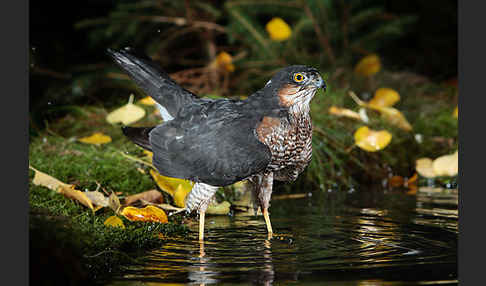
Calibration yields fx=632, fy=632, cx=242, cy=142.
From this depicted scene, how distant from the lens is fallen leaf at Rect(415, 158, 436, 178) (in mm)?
6031

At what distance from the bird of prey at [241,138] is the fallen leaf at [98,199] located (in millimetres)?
475

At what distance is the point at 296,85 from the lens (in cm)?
406

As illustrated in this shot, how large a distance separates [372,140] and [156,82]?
2.18 m

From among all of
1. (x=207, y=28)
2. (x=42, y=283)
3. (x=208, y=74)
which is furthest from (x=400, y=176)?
(x=42, y=283)

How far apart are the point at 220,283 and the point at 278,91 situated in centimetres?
159

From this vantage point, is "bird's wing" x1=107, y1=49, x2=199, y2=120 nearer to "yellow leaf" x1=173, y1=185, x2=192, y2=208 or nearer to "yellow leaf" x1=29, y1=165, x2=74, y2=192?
"yellow leaf" x1=173, y1=185, x2=192, y2=208

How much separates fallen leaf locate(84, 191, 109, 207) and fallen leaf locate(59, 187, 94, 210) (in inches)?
2.7

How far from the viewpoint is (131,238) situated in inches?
149

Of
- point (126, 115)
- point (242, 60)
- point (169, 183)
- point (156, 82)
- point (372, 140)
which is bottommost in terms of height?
point (169, 183)

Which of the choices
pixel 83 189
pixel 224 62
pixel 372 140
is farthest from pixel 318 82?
pixel 224 62

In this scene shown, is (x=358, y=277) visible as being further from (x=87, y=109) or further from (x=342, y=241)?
(x=87, y=109)

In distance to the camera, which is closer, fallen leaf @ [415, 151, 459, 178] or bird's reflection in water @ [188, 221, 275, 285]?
bird's reflection in water @ [188, 221, 275, 285]

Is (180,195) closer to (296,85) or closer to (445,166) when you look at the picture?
(296,85)

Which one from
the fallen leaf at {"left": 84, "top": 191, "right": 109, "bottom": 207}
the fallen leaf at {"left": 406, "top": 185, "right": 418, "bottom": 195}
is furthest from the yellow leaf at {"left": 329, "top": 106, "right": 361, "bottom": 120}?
the fallen leaf at {"left": 84, "top": 191, "right": 109, "bottom": 207}
